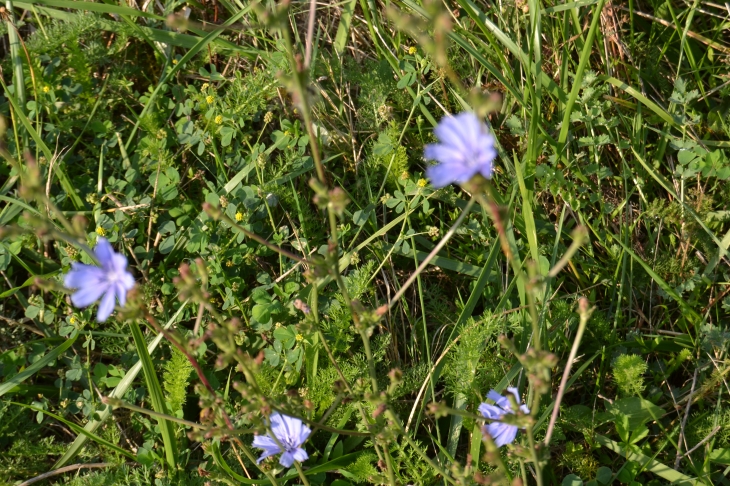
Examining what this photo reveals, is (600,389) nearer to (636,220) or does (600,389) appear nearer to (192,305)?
(636,220)

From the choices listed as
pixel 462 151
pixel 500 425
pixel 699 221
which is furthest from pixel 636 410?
pixel 462 151

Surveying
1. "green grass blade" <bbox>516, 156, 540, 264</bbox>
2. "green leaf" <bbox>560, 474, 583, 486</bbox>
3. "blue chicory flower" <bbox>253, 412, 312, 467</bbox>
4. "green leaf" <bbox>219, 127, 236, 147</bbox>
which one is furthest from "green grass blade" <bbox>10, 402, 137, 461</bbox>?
"green grass blade" <bbox>516, 156, 540, 264</bbox>

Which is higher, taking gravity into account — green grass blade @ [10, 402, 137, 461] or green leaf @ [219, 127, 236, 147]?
green leaf @ [219, 127, 236, 147]

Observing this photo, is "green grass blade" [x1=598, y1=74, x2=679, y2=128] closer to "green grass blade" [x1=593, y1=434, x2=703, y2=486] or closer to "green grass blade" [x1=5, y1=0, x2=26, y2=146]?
"green grass blade" [x1=593, y1=434, x2=703, y2=486]

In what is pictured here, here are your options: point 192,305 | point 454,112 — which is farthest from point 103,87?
point 454,112

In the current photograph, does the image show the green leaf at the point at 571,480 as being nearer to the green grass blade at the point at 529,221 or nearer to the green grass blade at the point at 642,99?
the green grass blade at the point at 529,221

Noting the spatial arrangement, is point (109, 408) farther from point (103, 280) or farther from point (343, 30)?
point (343, 30)

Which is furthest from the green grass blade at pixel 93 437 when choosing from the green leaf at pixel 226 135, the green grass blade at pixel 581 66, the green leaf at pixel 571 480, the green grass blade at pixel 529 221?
the green grass blade at pixel 581 66
